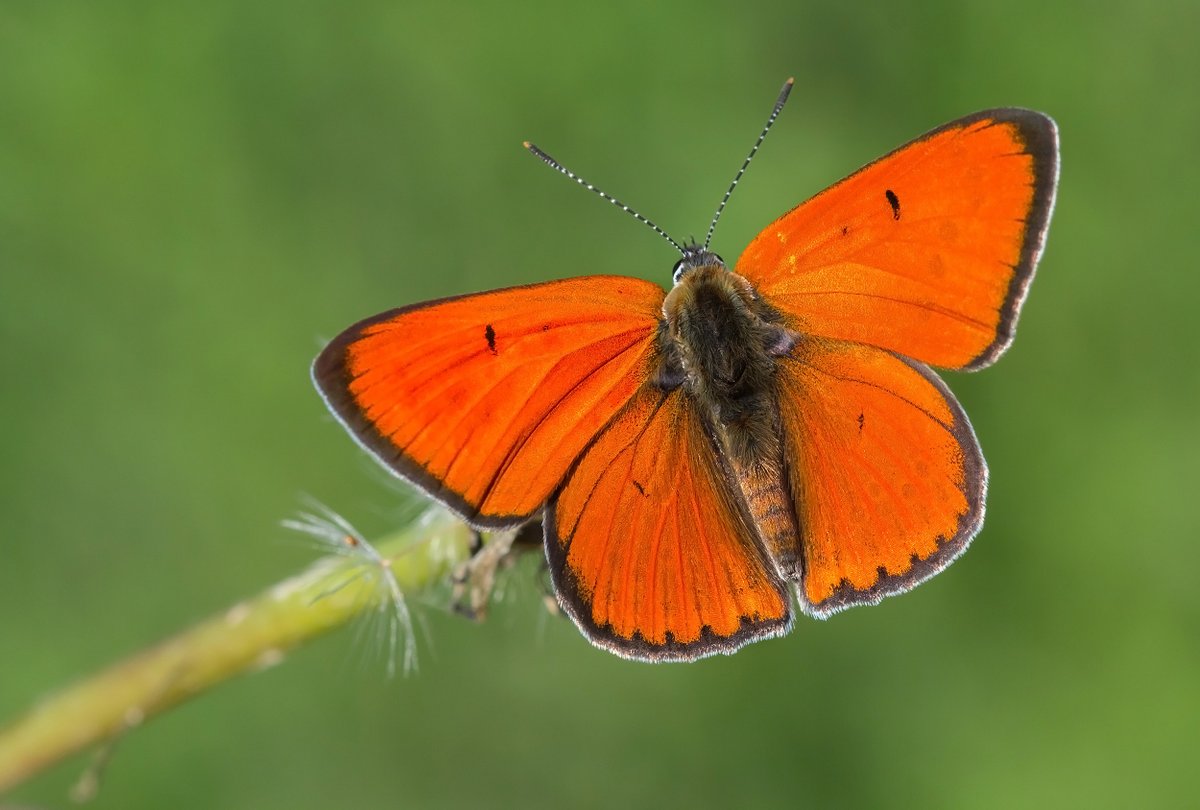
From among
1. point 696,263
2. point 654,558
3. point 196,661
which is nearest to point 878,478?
A: point 654,558

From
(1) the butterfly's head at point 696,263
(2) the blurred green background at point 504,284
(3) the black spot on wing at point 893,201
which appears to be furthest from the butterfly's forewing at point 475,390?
(2) the blurred green background at point 504,284

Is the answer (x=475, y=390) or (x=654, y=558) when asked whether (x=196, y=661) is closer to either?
(x=475, y=390)

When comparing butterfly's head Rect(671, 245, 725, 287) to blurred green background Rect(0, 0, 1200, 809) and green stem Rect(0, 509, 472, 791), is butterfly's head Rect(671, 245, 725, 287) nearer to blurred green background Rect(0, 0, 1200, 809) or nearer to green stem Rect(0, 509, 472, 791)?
green stem Rect(0, 509, 472, 791)

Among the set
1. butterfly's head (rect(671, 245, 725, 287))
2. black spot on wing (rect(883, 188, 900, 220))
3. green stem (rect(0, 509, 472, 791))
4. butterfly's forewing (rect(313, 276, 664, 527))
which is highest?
black spot on wing (rect(883, 188, 900, 220))

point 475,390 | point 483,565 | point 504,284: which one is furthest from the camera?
point 504,284

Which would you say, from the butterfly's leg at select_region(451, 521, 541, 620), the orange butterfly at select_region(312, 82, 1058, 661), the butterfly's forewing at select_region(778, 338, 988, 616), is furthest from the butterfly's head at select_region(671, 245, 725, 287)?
the butterfly's leg at select_region(451, 521, 541, 620)

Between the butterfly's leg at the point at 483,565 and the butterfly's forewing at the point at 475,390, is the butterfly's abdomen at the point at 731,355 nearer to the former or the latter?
the butterfly's forewing at the point at 475,390
